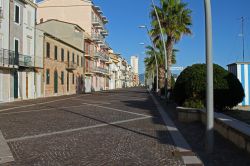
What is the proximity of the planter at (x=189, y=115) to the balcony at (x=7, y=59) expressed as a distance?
18.1m

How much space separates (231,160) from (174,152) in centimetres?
116

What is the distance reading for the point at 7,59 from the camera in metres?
29.8

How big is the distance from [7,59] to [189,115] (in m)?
19.6

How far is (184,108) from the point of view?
1399 centimetres

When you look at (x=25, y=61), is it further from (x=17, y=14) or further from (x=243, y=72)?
(x=243, y=72)

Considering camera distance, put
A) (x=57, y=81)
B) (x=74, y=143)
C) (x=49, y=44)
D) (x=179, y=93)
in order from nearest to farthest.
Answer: (x=74, y=143) < (x=179, y=93) < (x=49, y=44) < (x=57, y=81)

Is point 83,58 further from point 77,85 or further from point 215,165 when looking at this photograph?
point 215,165

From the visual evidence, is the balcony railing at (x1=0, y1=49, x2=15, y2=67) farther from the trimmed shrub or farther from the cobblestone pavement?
the trimmed shrub

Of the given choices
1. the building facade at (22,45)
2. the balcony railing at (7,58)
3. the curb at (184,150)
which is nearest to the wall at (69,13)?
the building facade at (22,45)

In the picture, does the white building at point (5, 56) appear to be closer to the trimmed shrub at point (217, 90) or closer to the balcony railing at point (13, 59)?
the balcony railing at point (13, 59)

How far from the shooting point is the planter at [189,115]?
1360 cm

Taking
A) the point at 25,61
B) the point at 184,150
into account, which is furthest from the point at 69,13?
the point at 184,150

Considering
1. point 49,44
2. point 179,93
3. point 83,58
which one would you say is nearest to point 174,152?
point 179,93

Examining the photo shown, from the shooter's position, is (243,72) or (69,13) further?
(69,13)
